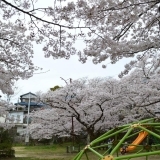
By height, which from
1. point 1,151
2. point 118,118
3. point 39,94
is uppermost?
point 39,94

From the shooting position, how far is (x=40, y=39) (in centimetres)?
656

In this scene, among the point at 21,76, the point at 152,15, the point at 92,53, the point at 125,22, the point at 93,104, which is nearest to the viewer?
the point at 125,22

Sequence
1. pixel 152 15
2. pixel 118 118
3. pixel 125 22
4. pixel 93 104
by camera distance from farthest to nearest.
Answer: pixel 118 118 < pixel 93 104 < pixel 152 15 < pixel 125 22

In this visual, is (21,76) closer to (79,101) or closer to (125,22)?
(125,22)

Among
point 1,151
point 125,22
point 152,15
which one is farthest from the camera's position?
point 1,151

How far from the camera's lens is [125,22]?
638 cm

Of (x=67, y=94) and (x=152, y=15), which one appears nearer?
(x=152, y=15)

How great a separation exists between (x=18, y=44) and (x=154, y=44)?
147 inches

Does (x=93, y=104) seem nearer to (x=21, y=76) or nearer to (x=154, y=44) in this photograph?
(x=21, y=76)

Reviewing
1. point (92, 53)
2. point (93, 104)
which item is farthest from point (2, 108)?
point (92, 53)

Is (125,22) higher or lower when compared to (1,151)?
higher

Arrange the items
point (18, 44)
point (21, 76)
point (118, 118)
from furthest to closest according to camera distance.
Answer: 1. point (118, 118)
2. point (21, 76)
3. point (18, 44)

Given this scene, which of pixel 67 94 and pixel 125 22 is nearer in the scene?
pixel 125 22

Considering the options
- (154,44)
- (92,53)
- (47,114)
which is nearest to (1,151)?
(47,114)
